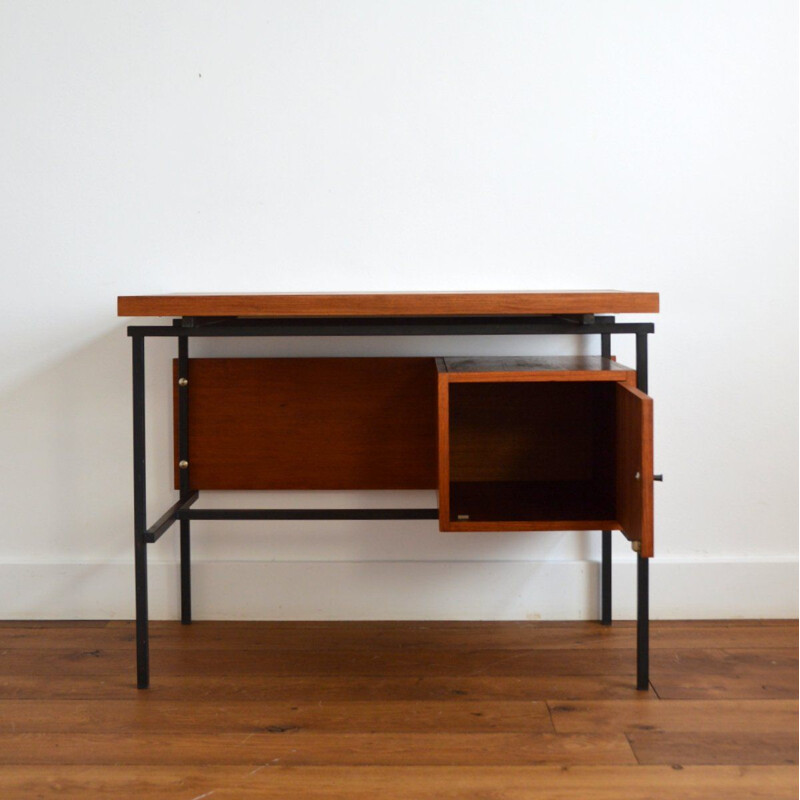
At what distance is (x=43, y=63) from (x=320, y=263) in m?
0.82

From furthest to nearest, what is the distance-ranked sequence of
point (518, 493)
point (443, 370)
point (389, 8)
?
point (389, 8), point (518, 493), point (443, 370)

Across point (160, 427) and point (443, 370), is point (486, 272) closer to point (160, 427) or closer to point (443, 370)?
point (443, 370)

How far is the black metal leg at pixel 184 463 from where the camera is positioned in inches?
87.7

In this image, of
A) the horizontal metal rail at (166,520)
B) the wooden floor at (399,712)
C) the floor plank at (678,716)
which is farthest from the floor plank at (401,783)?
the horizontal metal rail at (166,520)

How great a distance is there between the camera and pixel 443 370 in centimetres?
187

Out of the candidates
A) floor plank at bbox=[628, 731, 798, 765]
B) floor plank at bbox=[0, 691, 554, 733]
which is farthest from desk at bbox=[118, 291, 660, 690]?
floor plank at bbox=[628, 731, 798, 765]

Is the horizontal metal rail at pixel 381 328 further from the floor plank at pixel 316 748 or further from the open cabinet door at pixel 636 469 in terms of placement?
the floor plank at pixel 316 748

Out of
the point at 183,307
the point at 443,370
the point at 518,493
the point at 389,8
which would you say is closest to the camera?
the point at 183,307

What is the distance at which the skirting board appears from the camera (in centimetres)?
229

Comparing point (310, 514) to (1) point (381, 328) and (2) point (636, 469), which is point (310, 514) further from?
(2) point (636, 469)

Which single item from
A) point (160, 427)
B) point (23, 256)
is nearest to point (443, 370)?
point (160, 427)

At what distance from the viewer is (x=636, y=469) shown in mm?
1701

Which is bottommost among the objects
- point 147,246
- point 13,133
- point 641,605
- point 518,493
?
point 641,605

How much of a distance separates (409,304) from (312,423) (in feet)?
2.13
